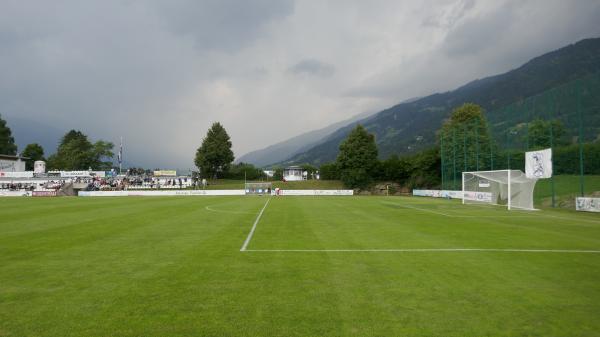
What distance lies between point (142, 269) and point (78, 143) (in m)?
117

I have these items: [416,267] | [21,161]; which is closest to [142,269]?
[416,267]

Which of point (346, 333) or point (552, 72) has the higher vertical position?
point (552, 72)

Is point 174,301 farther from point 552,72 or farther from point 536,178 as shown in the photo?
point 552,72

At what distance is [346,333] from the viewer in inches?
166

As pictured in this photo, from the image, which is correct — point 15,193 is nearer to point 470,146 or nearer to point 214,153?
point 214,153

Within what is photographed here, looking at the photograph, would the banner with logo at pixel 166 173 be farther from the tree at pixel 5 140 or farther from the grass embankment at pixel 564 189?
the grass embankment at pixel 564 189

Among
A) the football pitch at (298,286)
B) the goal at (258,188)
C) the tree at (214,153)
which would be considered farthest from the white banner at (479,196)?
the tree at (214,153)

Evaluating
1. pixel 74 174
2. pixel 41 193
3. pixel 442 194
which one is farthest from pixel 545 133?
pixel 74 174

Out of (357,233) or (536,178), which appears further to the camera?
(536,178)

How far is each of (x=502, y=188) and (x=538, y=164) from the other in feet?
9.90

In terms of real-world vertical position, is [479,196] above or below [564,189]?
below

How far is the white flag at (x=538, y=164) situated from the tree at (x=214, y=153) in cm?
6818

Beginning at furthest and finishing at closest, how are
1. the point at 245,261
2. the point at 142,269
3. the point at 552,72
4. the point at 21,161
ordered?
1. the point at 552,72
2. the point at 21,161
3. the point at 245,261
4. the point at 142,269

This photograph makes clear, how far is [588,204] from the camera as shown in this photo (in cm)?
2389
